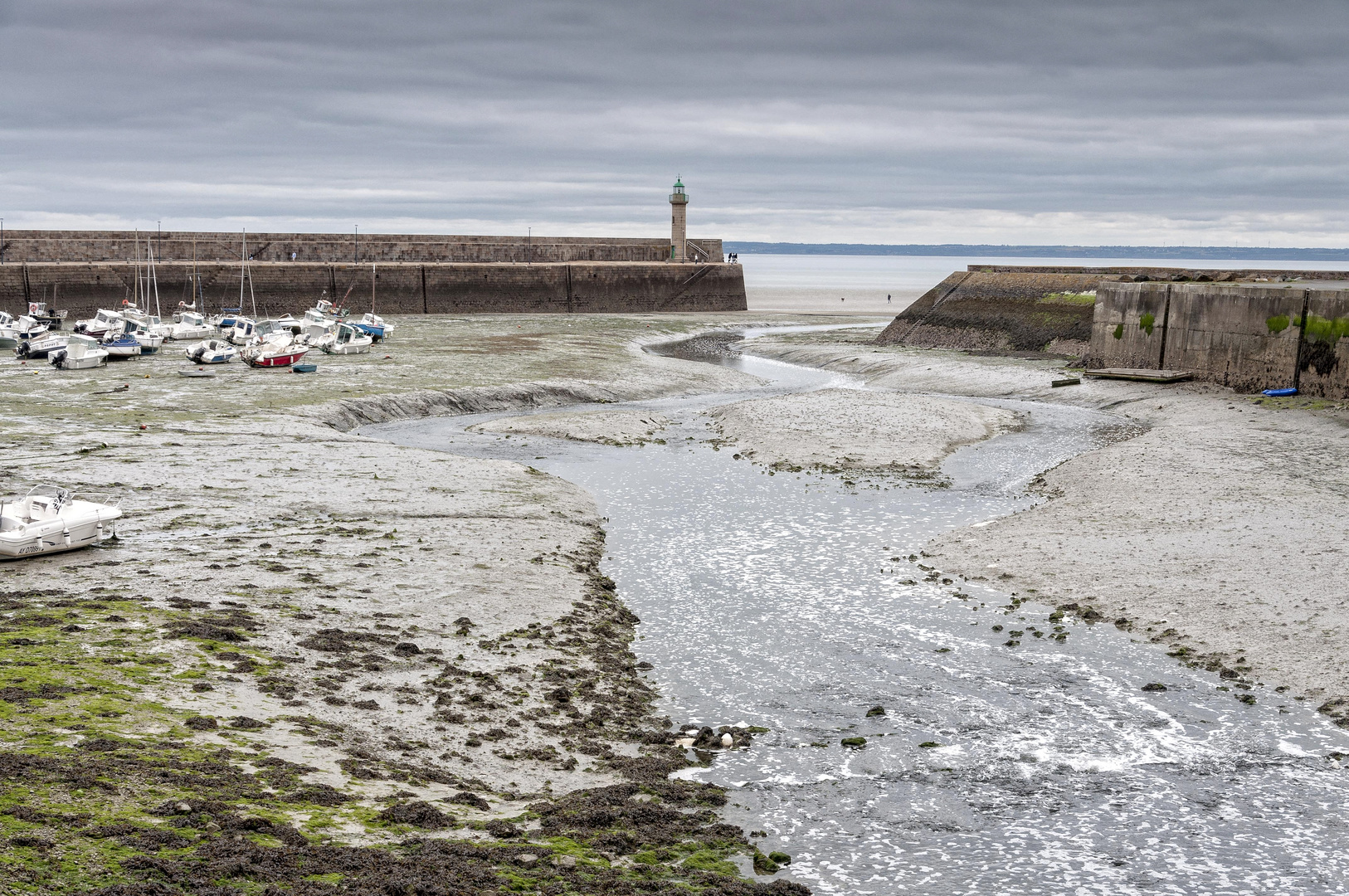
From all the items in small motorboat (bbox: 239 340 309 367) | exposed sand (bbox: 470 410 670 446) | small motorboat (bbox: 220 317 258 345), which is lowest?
exposed sand (bbox: 470 410 670 446)

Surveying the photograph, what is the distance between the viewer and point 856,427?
3209cm

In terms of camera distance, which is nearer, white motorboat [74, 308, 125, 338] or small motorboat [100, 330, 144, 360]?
small motorboat [100, 330, 144, 360]

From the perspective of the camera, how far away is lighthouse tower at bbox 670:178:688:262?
95938 millimetres

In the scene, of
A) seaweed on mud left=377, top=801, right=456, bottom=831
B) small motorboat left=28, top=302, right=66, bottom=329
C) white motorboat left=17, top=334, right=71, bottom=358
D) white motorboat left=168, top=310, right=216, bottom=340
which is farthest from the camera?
small motorboat left=28, top=302, right=66, bottom=329

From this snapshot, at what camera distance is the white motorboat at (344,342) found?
4684cm

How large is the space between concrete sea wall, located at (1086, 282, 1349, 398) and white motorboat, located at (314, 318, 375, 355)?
3008 centimetres

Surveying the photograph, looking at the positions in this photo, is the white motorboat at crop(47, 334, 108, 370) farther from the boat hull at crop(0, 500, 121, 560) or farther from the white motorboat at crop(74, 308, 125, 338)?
the boat hull at crop(0, 500, 121, 560)

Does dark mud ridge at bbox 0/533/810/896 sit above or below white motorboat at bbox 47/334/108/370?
below

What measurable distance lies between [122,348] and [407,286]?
33850mm

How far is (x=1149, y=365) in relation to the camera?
144 ft

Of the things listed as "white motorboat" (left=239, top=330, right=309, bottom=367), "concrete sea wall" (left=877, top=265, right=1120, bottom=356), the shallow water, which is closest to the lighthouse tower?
"concrete sea wall" (left=877, top=265, right=1120, bottom=356)

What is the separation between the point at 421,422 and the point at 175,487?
13.2m

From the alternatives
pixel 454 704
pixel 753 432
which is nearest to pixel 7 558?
pixel 454 704

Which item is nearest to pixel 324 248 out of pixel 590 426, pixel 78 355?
pixel 78 355
